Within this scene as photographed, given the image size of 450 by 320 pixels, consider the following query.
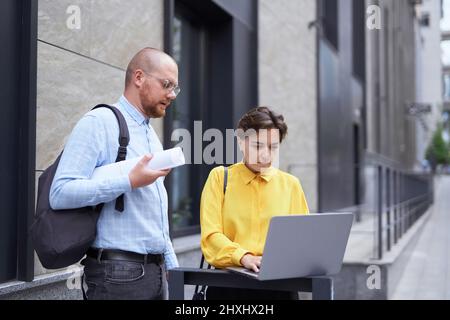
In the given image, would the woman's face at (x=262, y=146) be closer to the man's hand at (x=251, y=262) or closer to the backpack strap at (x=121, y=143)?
the man's hand at (x=251, y=262)

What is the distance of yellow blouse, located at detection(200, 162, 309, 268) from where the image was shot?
2.50 metres

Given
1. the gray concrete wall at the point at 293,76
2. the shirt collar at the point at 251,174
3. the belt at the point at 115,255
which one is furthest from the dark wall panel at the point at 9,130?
the gray concrete wall at the point at 293,76

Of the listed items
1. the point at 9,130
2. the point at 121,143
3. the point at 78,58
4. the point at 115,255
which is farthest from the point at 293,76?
the point at 115,255

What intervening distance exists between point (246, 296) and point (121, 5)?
3.24 meters

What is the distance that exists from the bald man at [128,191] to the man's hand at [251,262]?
42 cm

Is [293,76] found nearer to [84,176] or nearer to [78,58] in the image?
[78,58]

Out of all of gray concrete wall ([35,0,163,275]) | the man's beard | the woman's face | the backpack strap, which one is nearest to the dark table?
the backpack strap

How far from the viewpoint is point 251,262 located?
2.29 metres

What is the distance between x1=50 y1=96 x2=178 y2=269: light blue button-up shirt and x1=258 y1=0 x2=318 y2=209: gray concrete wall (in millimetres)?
6204

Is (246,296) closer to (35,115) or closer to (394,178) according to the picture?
(35,115)

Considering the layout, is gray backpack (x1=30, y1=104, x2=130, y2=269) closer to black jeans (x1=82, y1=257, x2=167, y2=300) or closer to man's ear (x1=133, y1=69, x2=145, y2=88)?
black jeans (x1=82, y1=257, x2=167, y2=300)

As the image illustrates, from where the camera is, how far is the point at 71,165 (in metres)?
2.30

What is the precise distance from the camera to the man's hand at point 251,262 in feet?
7.43

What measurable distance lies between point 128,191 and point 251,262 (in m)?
0.56
